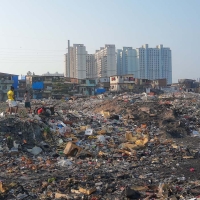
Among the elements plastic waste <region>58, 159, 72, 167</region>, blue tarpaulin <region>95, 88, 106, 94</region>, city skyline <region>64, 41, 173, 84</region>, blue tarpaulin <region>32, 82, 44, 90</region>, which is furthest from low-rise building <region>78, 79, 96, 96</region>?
plastic waste <region>58, 159, 72, 167</region>

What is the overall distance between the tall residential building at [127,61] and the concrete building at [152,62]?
0.95 meters

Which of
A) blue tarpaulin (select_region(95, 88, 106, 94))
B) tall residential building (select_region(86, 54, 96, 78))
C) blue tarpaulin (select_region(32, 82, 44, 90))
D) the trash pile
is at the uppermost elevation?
tall residential building (select_region(86, 54, 96, 78))

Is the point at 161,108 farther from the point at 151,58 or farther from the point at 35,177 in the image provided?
the point at 151,58

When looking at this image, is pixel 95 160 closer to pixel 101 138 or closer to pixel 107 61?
pixel 101 138

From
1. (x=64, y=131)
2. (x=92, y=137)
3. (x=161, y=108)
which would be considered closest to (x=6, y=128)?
(x=64, y=131)

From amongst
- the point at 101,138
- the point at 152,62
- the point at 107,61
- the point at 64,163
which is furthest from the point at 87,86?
the point at 64,163

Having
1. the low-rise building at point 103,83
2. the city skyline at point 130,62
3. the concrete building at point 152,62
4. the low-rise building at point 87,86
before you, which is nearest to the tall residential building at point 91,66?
the city skyline at point 130,62

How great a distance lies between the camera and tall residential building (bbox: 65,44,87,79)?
62.1 meters

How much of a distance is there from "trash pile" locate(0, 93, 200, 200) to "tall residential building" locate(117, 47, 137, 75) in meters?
61.2

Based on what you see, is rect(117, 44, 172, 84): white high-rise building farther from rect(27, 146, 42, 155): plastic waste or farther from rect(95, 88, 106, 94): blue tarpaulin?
rect(27, 146, 42, 155): plastic waste

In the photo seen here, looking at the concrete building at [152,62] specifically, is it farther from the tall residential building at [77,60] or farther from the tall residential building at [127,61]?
the tall residential building at [77,60]

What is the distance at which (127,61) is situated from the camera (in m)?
74.6

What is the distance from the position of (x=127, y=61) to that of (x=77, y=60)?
17.0 m

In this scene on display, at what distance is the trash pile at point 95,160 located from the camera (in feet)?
18.5
